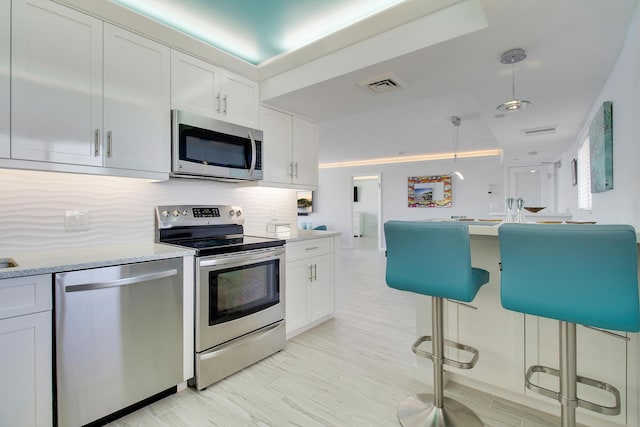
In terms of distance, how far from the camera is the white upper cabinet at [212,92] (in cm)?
225

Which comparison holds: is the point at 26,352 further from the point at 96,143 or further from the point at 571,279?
the point at 571,279

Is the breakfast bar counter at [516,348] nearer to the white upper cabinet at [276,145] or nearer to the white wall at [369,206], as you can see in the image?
the white upper cabinet at [276,145]

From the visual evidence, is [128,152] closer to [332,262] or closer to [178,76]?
[178,76]

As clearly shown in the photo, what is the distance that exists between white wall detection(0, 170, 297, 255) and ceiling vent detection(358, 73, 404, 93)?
1.54 metres

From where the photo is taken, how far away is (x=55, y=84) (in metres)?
1.71

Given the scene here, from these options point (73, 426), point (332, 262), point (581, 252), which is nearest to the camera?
point (581, 252)

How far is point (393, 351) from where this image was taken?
2.50 metres

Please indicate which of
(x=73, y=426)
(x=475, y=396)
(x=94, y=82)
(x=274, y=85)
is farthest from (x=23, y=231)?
(x=475, y=396)

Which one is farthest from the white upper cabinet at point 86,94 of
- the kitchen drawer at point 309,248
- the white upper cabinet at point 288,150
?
the kitchen drawer at point 309,248

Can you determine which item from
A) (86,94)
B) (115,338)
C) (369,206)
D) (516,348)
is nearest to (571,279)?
(516,348)

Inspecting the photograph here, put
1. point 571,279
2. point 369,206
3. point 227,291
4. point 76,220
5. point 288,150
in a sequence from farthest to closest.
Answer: point 369,206
point 288,150
point 227,291
point 76,220
point 571,279

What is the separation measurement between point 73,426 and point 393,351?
2075mm

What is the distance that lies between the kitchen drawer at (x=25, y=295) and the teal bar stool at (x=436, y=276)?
170cm

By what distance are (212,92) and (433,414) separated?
8.75 ft
